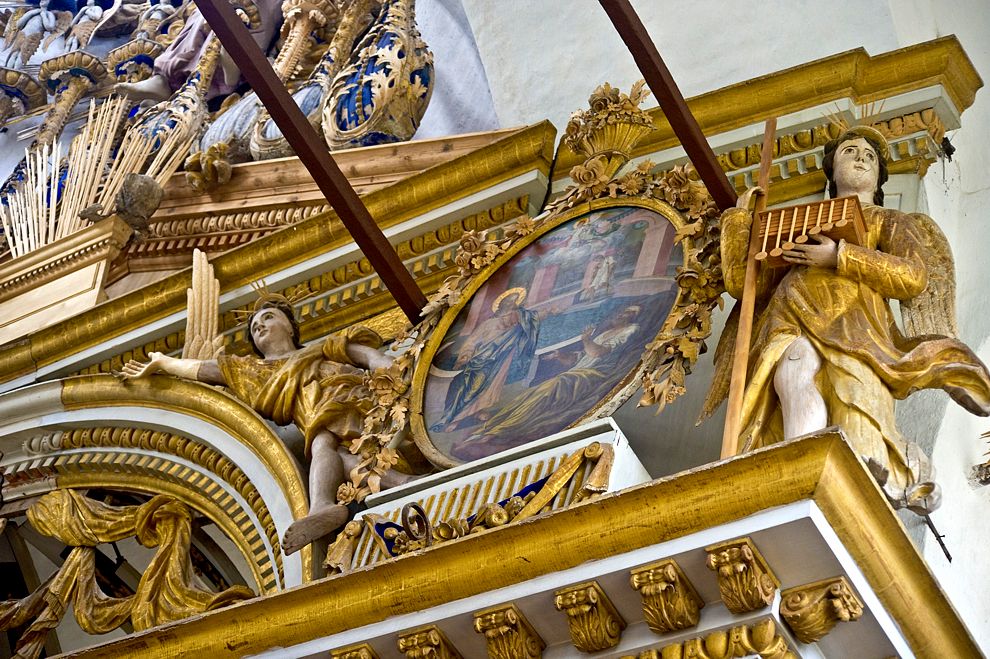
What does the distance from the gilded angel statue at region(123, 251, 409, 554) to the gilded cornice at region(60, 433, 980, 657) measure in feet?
2.41

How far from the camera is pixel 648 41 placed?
5082mm

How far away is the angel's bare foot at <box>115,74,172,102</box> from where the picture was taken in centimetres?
909

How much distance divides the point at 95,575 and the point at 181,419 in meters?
0.69

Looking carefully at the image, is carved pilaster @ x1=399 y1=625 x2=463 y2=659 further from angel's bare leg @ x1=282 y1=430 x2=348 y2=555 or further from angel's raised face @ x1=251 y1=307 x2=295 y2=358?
angel's raised face @ x1=251 y1=307 x2=295 y2=358

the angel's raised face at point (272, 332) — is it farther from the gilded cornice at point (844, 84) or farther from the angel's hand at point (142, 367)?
the gilded cornice at point (844, 84)

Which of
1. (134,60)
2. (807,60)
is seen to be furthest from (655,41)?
(134,60)

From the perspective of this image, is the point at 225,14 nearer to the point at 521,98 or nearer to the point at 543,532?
the point at 521,98

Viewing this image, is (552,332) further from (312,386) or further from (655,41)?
(655,41)

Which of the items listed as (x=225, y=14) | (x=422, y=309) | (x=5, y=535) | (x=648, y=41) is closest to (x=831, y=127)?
(x=648, y=41)

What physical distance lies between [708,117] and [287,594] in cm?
A: 235

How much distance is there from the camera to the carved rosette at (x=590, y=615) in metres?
3.98

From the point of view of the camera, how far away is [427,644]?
13.7 ft

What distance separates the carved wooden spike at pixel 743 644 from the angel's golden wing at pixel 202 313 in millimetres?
2803

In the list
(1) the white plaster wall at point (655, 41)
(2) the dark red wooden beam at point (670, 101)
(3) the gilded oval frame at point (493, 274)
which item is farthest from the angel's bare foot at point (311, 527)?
(1) the white plaster wall at point (655, 41)
